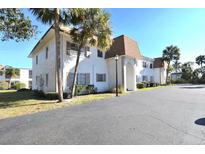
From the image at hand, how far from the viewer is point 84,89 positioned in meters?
16.7

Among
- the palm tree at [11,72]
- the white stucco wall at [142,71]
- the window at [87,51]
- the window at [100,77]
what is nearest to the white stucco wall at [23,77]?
the palm tree at [11,72]

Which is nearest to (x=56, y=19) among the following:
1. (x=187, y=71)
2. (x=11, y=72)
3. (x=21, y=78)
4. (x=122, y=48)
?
(x=122, y=48)

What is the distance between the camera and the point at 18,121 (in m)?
6.51

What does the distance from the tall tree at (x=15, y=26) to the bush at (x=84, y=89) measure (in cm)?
678

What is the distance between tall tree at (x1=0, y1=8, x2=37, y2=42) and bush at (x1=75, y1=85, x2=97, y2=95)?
267 inches

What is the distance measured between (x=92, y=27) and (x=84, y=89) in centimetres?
685

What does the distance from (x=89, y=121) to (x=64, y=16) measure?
9.73 meters

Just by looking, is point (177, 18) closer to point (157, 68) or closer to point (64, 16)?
point (64, 16)

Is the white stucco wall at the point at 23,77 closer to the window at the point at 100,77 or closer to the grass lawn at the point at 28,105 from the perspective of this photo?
the window at the point at 100,77

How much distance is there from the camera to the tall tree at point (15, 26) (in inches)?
410

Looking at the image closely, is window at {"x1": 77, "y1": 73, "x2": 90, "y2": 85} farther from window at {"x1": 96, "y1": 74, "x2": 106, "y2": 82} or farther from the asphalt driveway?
the asphalt driveway

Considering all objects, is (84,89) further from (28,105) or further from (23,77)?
(23,77)

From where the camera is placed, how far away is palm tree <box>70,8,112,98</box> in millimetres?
12695
